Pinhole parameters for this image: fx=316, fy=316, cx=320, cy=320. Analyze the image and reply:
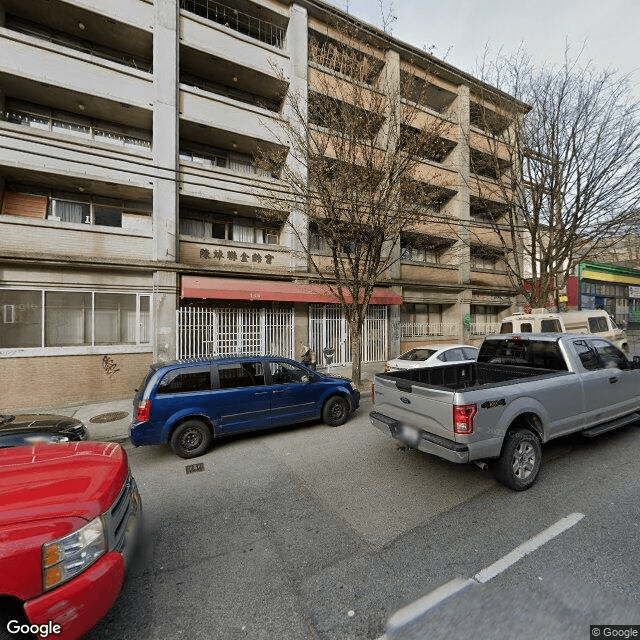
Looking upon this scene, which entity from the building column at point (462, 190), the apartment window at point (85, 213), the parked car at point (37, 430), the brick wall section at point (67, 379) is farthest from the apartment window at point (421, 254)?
the parked car at point (37, 430)

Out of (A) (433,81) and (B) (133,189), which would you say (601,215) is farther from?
(B) (133,189)

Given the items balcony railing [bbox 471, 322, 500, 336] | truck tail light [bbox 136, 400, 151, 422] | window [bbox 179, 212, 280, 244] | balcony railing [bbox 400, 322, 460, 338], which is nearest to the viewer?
truck tail light [bbox 136, 400, 151, 422]

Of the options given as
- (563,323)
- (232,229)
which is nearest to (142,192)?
(232,229)

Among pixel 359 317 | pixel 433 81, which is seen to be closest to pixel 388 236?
pixel 359 317

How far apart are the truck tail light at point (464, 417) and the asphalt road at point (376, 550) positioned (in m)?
0.90

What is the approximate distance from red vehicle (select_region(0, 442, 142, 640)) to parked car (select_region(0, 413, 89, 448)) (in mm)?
2400

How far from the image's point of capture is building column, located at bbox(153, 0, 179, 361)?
1027 centimetres

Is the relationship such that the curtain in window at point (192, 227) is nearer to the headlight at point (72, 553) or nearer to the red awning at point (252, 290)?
the red awning at point (252, 290)

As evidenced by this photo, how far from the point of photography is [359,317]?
32.9ft

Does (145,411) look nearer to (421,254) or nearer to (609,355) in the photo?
(609,355)

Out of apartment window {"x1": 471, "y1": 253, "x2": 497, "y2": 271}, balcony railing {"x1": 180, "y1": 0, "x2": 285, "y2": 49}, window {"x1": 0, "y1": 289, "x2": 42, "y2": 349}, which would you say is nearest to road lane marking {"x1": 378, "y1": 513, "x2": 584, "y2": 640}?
window {"x1": 0, "y1": 289, "x2": 42, "y2": 349}

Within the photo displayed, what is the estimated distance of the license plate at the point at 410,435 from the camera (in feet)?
13.3

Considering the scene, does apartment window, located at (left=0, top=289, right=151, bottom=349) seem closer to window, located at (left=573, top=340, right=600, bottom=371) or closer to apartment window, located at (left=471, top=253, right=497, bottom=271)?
window, located at (left=573, top=340, right=600, bottom=371)

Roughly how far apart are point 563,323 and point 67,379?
16134 mm
